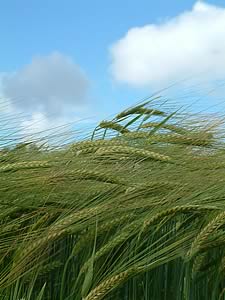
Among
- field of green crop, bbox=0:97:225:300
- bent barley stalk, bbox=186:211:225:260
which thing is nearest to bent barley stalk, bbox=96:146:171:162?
field of green crop, bbox=0:97:225:300

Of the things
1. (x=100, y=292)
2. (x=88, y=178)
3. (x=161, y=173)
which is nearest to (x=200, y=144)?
(x=161, y=173)

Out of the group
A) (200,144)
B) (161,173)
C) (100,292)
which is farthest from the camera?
(200,144)

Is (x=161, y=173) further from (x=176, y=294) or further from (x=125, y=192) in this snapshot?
(x=176, y=294)

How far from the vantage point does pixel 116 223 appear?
47.7 inches

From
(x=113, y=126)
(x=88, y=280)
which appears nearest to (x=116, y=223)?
(x=88, y=280)

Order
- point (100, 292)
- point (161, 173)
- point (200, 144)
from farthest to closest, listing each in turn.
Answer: point (200, 144) → point (161, 173) → point (100, 292)

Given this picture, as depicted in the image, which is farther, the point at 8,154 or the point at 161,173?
the point at 8,154

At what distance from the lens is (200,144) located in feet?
4.53

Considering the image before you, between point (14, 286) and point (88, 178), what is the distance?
0.27 metres

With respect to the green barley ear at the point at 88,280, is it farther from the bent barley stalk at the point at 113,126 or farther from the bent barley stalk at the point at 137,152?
the bent barley stalk at the point at 113,126

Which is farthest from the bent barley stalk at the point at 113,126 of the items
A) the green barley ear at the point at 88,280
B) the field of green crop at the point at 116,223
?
the green barley ear at the point at 88,280

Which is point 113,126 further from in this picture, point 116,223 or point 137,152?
point 116,223

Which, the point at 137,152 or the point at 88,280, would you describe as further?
the point at 137,152

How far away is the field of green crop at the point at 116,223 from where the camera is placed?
119cm
